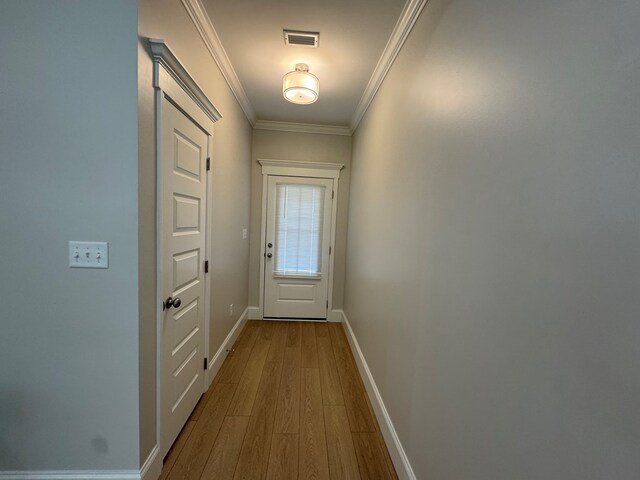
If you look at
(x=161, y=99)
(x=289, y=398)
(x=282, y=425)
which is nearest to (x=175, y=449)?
(x=282, y=425)

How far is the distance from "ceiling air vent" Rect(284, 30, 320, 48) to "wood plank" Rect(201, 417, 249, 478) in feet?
8.82

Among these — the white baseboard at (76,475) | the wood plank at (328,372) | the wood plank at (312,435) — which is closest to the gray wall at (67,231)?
the white baseboard at (76,475)

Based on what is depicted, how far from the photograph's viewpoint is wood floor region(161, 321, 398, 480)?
1.51 meters

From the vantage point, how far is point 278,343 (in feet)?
9.90

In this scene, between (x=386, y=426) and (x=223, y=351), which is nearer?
(x=386, y=426)

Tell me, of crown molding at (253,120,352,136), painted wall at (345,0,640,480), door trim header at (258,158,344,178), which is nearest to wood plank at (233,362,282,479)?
painted wall at (345,0,640,480)

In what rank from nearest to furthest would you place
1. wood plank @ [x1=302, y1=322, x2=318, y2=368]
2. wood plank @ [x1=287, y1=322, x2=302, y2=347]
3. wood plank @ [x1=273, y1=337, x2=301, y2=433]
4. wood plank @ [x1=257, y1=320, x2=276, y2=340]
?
wood plank @ [x1=273, y1=337, x2=301, y2=433], wood plank @ [x1=302, y1=322, x2=318, y2=368], wood plank @ [x1=287, y1=322, x2=302, y2=347], wood plank @ [x1=257, y1=320, x2=276, y2=340]

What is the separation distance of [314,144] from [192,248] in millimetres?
2372

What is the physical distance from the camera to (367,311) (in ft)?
7.82

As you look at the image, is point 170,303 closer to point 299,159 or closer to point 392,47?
point 392,47

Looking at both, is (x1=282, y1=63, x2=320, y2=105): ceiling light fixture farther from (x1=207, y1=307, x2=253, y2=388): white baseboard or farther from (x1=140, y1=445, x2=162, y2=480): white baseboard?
(x1=140, y1=445, x2=162, y2=480): white baseboard

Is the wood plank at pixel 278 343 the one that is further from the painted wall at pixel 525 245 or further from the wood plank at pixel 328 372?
the painted wall at pixel 525 245

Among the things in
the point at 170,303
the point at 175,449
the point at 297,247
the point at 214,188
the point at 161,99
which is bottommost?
the point at 175,449

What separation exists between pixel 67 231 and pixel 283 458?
164cm
